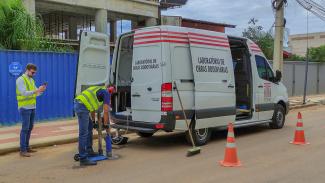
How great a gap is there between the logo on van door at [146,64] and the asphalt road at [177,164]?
1773 millimetres

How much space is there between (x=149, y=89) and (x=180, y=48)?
1090 millimetres

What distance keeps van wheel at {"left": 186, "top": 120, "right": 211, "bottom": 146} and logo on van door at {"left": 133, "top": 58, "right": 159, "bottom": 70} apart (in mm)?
1494

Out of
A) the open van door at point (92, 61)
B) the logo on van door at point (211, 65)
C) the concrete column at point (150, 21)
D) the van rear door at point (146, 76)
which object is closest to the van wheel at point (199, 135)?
the van rear door at point (146, 76)

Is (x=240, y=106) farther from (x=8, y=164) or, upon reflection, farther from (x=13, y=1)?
(x=13, y=1)

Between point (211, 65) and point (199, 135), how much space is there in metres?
1.60

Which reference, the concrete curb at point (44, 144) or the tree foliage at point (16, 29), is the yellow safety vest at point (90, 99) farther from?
the tree foliage at point (16, 29)

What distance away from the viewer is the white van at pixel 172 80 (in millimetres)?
9297

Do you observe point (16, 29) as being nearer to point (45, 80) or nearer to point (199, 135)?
point (45, 80)

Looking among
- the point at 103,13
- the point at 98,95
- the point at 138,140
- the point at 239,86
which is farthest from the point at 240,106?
the point at 103,13

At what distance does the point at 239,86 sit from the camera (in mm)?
12062

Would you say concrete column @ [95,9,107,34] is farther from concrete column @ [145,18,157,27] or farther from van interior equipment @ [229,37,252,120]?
van interior equipment @ [229,37,252,120]

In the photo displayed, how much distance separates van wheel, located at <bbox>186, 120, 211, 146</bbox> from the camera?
32.1 feet

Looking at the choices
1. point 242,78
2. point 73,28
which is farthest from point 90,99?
point 73,28

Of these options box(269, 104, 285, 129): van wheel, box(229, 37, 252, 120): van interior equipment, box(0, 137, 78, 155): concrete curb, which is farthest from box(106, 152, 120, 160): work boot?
box(269, 104, 285, 129): van wheel
